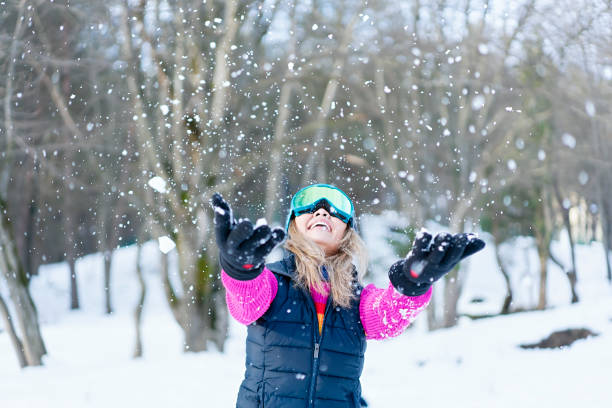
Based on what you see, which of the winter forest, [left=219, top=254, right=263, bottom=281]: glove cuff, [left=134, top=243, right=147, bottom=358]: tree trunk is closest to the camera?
[left=219, top=254, right=263, bottom=281]: glove cuff

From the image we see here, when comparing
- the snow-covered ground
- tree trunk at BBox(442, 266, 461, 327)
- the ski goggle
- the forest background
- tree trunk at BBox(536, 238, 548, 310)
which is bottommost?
the snow-covered ground

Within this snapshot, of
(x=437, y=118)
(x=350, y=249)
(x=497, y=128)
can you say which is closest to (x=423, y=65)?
(x=437, y=118)

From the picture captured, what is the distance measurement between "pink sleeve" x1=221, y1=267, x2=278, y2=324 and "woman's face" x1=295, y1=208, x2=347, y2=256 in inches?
11.4

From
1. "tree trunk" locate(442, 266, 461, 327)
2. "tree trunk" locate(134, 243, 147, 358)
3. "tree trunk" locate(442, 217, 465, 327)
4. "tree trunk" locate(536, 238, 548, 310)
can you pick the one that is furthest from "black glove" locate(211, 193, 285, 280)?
"tree trunk" locate(536, 238, 548, 310)

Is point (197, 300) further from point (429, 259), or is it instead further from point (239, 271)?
point (429, 259)

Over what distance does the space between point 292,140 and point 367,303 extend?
8.18 meters

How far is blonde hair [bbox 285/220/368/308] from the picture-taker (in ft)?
7.10

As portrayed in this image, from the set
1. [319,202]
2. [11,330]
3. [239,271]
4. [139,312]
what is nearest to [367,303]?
[319,202]

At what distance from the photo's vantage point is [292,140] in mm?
10258

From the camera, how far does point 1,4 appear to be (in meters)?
8.53

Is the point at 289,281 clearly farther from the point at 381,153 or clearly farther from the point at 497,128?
the point at 497,128

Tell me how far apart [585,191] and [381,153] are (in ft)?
33.2

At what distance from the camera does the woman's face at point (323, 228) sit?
2.32 metres

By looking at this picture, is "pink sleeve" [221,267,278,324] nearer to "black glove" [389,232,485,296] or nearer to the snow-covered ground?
"black glove" [389,232,485,296]
